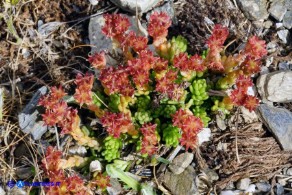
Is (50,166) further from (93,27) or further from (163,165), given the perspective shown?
(93,27)

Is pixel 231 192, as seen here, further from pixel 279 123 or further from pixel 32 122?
pixel 32 122

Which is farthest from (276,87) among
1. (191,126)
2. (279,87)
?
(191,126)

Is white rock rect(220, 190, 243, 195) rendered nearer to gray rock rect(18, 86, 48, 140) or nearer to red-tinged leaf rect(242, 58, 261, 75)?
red-tinged leaf rect(242, 58, 261, 75)

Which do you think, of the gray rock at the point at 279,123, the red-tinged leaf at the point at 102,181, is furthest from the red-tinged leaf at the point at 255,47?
the red-tinged leaf at the point at 102,181

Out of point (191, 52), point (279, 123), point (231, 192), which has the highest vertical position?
point (191, 52)

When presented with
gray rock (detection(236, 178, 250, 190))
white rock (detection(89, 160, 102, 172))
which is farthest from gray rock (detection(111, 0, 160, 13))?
gray rock (detection(236, 178, 250, 190))

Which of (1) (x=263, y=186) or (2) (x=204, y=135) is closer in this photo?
(1) (x=263, y=186)
